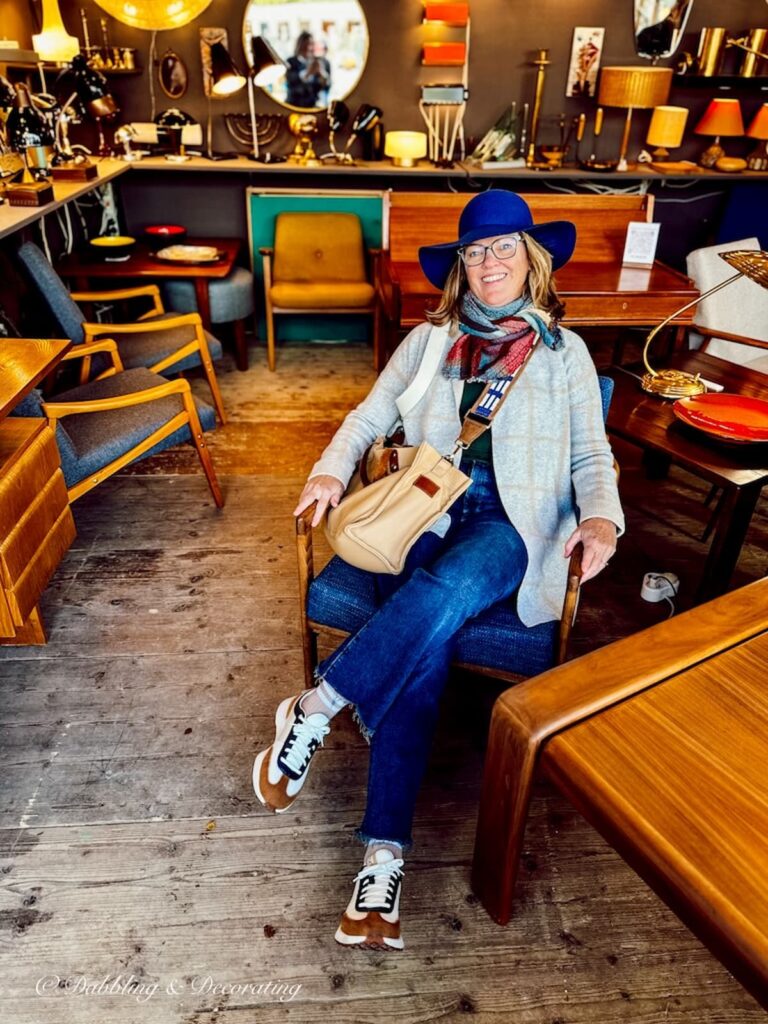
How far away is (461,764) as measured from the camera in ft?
6.06

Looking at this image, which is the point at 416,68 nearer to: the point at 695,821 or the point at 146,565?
the point at 146,565

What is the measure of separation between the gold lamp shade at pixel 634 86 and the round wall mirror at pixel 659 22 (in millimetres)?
254

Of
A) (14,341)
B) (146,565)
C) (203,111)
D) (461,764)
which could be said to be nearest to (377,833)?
(461,764)

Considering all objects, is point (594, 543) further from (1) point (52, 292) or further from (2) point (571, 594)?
(1) point (52, 292)

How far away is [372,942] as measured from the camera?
4.67 ft

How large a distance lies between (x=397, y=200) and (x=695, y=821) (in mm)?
3154

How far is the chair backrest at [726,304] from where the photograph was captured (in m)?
3.16

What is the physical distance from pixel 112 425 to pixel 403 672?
1.52 m

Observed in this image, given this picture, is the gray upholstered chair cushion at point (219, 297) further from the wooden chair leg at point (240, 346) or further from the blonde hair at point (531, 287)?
the blonde hair at point (531, 287)

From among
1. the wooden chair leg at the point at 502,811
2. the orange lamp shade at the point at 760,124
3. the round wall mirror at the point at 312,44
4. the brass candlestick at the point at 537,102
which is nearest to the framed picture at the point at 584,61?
the brass candlestick at the point at 537,102

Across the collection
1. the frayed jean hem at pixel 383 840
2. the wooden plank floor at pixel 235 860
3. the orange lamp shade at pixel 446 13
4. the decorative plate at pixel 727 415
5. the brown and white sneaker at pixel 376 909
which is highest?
the orange lamp shade at pixel 446 13

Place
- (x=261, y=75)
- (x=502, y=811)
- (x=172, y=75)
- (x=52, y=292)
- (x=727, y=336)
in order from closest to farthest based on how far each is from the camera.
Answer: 1. (x=502, y=811)
2. (x=52, y=292)
3. (x=727, y=336)
4. (x=261, y=75)
5. (x=172, y=75)

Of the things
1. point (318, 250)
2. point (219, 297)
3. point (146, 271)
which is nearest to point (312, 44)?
point (318, 250)

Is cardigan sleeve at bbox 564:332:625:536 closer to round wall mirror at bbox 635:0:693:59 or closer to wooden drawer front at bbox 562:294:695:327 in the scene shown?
wooden drawer front at bbox 562:294:695:327
